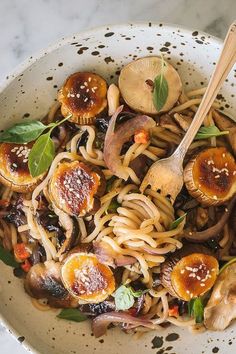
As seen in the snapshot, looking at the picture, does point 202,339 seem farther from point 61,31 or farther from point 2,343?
point 61,31

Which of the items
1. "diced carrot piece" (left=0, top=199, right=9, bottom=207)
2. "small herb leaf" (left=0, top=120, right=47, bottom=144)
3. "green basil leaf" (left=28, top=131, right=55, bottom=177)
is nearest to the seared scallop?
"green basil leaf" (left=28, top=131, right=55, bottom=177)

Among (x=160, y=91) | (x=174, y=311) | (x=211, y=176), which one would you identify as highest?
(x=160, y=91)

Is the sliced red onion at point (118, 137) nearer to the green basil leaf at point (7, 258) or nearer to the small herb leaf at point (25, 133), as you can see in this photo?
the small herb leaf at point (25, 133)

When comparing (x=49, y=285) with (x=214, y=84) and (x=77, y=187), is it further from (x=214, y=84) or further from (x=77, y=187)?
(x=214, y=84)

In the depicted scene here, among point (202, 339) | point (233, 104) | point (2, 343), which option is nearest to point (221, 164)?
point (233, 104)

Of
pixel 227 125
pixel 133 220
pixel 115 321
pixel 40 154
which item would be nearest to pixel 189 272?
pixel 133 220

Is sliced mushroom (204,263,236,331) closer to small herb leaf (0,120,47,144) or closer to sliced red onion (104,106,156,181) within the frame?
sliced red onion (104,106,156,181)

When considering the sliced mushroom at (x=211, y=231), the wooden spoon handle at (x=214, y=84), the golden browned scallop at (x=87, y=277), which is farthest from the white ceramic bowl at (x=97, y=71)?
the sliced mushroom at (x=211, y=231)
